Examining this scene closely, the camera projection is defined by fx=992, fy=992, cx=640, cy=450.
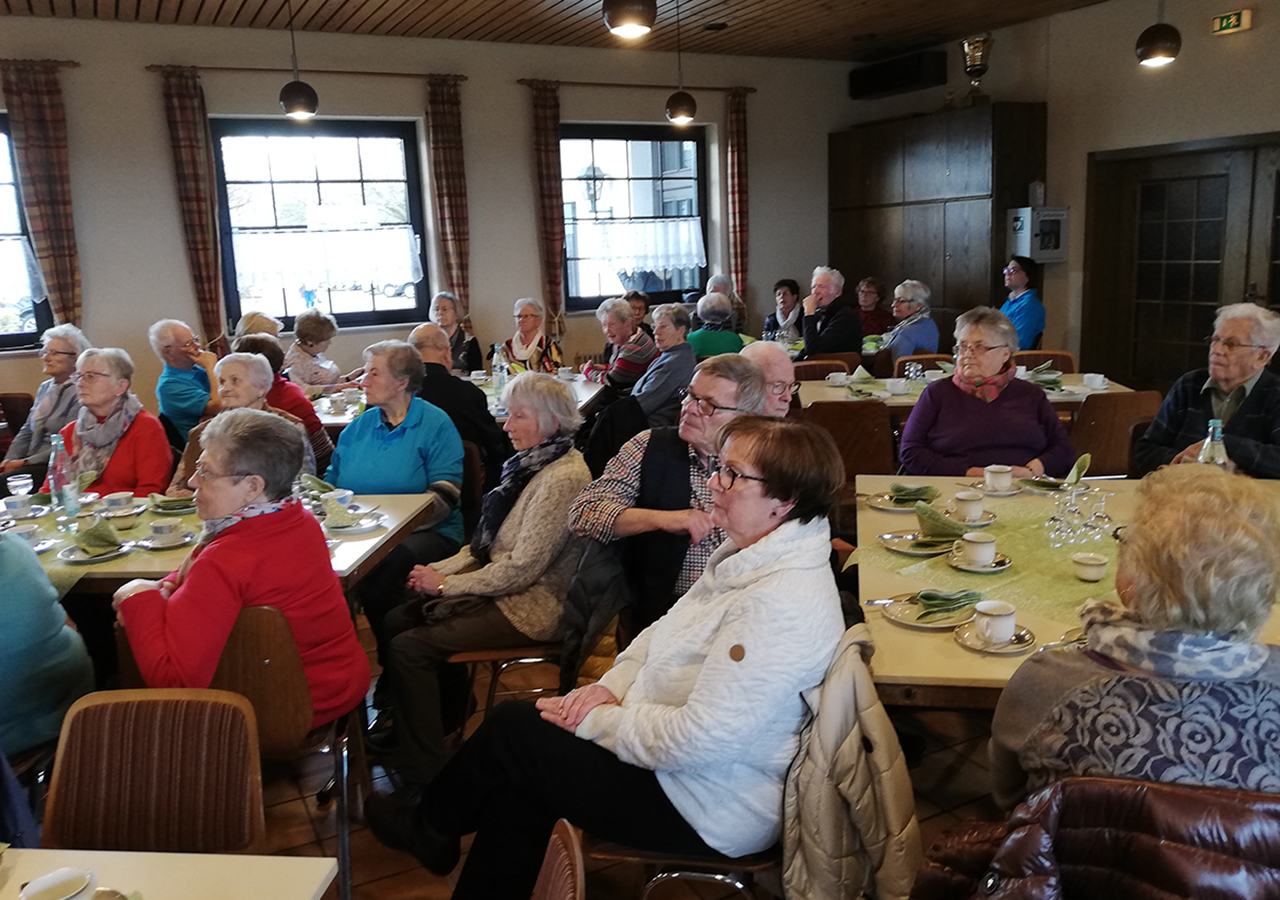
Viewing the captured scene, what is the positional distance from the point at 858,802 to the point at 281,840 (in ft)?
6.17

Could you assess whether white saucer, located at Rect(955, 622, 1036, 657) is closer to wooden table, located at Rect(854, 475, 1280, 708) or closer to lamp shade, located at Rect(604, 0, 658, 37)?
wooden table, located at Rect(854, 475, 1280, 708)

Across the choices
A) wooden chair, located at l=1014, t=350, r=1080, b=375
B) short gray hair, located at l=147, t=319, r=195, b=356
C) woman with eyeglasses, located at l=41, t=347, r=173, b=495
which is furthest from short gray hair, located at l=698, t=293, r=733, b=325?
woman with eyeglasses, located at l=41, t=347, r=173, b=495

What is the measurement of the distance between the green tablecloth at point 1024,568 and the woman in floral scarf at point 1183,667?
627mm

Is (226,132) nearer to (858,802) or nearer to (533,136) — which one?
(533,136)

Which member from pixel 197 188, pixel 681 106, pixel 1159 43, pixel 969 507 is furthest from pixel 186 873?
pixel 197 188

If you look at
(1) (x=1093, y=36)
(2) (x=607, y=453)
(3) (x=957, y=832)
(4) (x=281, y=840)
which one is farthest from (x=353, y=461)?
(1) (x=1093, y=36)

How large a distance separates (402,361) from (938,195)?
6.63m

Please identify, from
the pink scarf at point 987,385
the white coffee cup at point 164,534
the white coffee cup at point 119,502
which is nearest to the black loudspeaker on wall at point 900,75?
the pink scarf at point 987,385

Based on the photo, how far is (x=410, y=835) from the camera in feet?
7.46

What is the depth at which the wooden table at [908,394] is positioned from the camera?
508 centimetres

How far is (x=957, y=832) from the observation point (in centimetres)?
142

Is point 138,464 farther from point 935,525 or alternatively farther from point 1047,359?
point 1047,359

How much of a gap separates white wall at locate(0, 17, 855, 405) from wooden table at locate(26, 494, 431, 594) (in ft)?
16.9

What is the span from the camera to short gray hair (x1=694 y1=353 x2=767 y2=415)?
278 centimetres
